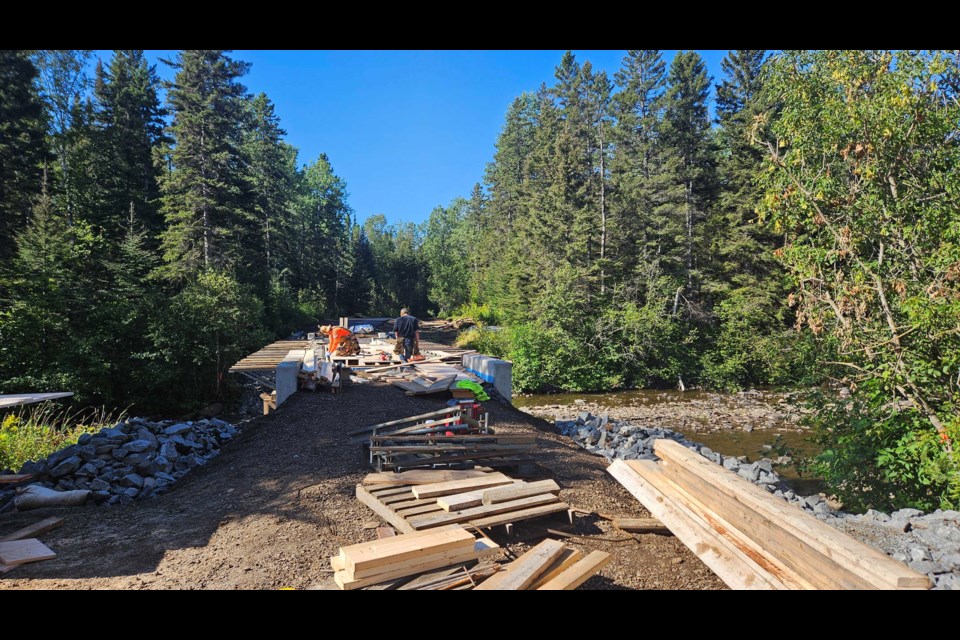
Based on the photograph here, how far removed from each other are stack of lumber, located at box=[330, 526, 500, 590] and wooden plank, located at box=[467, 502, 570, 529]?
62 centimetres

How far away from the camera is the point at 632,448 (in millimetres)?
12242

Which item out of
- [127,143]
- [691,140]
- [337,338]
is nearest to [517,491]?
[337,338]

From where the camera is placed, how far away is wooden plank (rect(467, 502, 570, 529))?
17.3ft

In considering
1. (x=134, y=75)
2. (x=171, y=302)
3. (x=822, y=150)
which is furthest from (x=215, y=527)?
(x=134, y=75)

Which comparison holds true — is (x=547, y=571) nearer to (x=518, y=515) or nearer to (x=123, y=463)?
→ (x=518, y=515)

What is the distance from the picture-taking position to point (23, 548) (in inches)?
206

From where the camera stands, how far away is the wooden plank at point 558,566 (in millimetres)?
3961

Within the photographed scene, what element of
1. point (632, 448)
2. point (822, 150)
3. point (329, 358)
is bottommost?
point (632, 448)

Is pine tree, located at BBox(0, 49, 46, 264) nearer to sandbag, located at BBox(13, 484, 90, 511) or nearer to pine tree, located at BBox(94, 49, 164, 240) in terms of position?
pine tree, located at BBox(94, 49, 164, 240)

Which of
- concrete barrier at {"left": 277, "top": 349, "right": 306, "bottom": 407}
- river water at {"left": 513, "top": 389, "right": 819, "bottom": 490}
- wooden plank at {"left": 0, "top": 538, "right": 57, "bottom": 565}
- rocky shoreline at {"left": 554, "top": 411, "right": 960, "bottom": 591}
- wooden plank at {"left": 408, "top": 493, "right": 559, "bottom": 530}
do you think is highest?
concrete barrier at {"left": 277, "top": 349, "right": 306, "bottom": 407}

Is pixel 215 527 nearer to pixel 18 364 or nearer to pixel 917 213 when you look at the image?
pixel 917 213

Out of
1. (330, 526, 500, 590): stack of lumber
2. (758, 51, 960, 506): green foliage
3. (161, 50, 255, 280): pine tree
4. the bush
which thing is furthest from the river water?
(161, 50, 255, 280): pine tree

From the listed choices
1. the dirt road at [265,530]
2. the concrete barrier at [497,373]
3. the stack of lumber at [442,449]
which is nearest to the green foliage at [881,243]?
the dirt road at [265,530]
